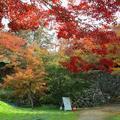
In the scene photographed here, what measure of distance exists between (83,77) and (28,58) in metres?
3.53

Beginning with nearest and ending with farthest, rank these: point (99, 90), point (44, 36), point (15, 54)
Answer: point (99, 90) → point (15, 54) → point (44, 36)

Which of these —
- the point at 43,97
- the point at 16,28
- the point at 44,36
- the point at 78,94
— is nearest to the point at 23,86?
the point at 43,97

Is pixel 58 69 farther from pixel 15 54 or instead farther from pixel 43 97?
pixel 15 54

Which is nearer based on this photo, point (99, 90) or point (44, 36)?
point (99, 90)

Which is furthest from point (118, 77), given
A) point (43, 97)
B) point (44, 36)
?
point (44, 36)

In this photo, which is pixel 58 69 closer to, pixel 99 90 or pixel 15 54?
pixel 99 90

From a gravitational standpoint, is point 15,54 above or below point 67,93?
above

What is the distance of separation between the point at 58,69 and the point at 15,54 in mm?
4849

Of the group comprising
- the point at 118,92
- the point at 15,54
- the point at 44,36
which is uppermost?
the point at 44,36

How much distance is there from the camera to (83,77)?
988 inches

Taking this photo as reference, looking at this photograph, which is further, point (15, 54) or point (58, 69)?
point (15, 54)

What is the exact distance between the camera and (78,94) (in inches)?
941

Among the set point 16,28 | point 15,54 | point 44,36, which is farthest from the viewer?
point 44,36

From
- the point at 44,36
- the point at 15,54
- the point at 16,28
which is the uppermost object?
the point at 44,36
